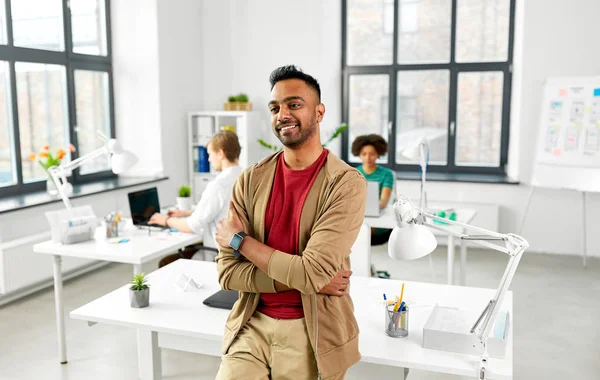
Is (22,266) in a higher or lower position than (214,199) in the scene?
lower

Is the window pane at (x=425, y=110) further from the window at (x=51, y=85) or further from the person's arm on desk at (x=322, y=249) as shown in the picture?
the person's arm on desk at (x=322, y=249)

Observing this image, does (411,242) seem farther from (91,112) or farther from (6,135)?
(91,112)

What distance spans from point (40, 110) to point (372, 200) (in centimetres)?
328

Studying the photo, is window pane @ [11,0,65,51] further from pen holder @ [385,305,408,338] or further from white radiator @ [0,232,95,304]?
pen holder @ [385,305,408,338]

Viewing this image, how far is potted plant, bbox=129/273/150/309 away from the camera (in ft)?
8.12

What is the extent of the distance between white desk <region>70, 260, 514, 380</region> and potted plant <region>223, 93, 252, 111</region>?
156 inches

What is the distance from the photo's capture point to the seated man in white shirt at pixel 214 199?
3.68 m

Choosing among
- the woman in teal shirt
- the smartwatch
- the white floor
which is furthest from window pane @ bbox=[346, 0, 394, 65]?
the smartwatch

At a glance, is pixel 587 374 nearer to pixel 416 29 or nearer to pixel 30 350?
pixel 30 350

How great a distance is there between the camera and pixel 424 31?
6730 mm

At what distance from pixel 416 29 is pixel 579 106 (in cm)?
204

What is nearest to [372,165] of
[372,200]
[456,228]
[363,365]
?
[372,200]

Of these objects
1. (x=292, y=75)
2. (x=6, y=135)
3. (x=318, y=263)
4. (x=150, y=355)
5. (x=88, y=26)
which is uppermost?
(x=88, y=26)

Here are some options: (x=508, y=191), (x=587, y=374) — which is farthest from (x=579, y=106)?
(x=587, y=374)
